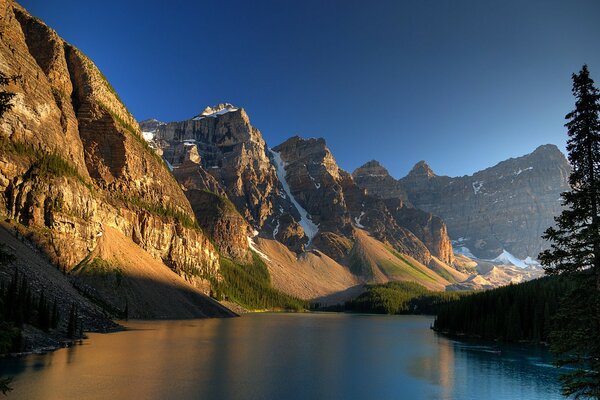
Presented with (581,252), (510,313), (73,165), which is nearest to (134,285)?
(73,165)

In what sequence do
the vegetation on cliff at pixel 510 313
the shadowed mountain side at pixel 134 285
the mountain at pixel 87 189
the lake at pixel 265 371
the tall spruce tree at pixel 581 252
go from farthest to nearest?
the shadowed mountain side at pixel 134 285
the mountain at pixel 87 189
the vegetation on cliff at pixel 510 313
the lake at pixel 265 371
the tall spruce tree at pixel 581 252

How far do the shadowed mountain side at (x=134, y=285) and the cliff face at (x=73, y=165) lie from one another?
436 centimetres

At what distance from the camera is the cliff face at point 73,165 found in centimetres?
10994

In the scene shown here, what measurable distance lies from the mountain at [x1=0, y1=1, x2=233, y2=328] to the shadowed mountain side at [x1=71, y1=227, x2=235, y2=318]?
35cm

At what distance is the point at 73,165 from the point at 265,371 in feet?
342

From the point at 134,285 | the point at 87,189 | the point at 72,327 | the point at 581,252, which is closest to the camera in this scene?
the point at 581,252

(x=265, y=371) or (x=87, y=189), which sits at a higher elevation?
(x=87, y=189)

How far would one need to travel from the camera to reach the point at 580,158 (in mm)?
23391

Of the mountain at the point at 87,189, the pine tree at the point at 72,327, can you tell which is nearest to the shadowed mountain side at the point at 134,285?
the mountain at the point at 87,189

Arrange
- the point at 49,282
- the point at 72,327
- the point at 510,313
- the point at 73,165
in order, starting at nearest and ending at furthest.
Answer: the point at 72,327, the point at 49,282, the point at 510,313, the point at 73,165

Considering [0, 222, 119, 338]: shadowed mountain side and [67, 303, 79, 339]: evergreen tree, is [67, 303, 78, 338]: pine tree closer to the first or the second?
[67, 303, 79, 339]: evergreen tree

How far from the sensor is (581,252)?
22188 millimetres

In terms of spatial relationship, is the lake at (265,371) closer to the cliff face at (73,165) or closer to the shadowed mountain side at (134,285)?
the shadowed mountain side at (134,285)

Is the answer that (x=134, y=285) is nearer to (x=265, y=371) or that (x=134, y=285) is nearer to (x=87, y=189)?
(x=87, y=189)
